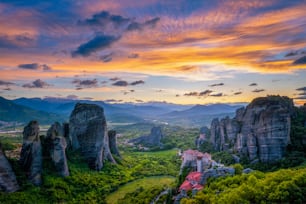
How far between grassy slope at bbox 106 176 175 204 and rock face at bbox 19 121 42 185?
15291 millimetres

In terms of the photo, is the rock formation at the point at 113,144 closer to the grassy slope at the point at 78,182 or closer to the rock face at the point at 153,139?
the grassy slope at the point at 78,182

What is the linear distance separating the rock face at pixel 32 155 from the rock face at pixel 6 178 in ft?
13.6

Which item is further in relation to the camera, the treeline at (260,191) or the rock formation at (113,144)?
the rock formation at (113,144)

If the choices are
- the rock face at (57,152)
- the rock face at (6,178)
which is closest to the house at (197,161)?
the rock face at (57,152)

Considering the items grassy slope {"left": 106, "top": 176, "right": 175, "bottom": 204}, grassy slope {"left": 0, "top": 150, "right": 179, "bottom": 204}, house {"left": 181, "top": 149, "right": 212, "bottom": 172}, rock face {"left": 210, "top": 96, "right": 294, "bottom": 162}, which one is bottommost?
grassy slope {"left": 106, "top": 176, "right": 175, "bottom": 204}

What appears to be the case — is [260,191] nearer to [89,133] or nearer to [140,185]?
[140,185]

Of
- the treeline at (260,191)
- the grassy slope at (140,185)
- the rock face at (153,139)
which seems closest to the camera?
the treeline at (260,191)

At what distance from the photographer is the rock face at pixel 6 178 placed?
45.7 m

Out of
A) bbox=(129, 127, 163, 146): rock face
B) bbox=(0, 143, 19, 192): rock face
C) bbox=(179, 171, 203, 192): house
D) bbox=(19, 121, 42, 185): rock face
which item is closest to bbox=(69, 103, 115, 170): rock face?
bbox=(19, 121, 42, 185): rock face

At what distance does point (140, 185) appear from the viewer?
236 ft

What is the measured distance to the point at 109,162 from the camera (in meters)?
83.2

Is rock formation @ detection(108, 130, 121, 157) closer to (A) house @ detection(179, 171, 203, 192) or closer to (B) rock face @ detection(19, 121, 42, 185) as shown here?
(B) rock face @ detection(19, 121, 42, 185)

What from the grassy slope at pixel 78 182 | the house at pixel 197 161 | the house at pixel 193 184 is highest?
the house at pixel 197 161

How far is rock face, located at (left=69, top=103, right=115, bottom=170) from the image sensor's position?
7431cm
